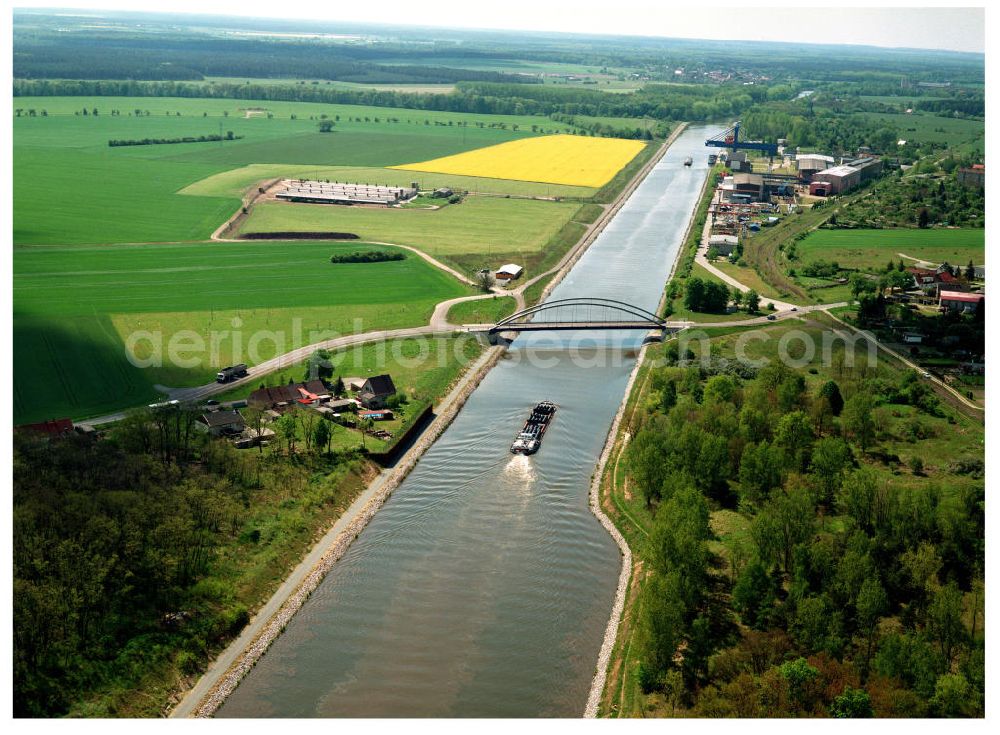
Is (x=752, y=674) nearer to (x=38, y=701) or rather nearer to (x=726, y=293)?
(x=38, y=701)

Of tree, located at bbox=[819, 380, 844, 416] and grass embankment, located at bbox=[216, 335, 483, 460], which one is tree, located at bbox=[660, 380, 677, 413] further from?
grass embankment, located at bbox=[216, 335, 483, 460]

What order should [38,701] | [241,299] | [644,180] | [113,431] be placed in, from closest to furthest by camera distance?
1. [38,701]
2. [113,431]
3. [241,299]
4. [644,180]

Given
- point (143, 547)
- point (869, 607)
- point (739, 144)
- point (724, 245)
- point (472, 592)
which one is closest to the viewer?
point (869, 607)

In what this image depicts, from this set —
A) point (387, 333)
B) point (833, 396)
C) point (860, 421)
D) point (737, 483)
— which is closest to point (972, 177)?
point (833, 396)

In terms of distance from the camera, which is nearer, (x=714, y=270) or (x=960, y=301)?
(x=960, y=301)

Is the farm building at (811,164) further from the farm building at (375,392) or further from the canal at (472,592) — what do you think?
the farm building at (375,392)

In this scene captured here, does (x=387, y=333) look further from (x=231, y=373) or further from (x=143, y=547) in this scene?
(x=143, y=547)

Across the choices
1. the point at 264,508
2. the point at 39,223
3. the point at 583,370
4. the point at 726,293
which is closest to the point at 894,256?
the point at 726,293
